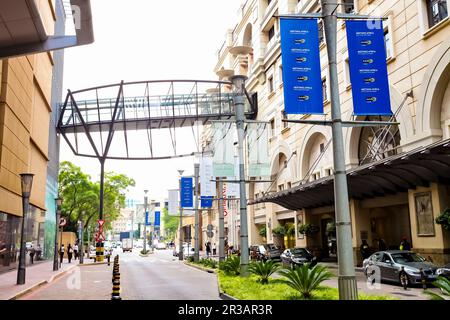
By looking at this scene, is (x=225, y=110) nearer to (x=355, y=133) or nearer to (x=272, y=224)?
(x=272, y=224)

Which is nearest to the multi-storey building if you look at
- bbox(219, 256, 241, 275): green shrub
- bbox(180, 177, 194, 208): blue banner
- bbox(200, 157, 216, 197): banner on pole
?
bbox(200, 157, 216, 197): banner on pole

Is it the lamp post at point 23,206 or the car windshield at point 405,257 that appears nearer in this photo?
the car windshield at point 405,257

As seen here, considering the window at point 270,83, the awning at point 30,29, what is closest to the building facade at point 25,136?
the awning at point 30,29

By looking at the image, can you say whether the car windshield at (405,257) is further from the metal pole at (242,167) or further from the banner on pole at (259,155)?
the banner on pole at (259,155)

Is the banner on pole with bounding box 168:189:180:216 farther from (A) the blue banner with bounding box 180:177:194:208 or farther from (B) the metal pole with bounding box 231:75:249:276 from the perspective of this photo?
(B) the metal pole with bounding box 231:75:249:276

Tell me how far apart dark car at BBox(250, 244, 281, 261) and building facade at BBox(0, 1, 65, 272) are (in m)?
17.4

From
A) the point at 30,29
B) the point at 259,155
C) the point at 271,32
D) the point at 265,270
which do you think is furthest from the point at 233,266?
the point at 271,32

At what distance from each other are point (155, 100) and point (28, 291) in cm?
2928

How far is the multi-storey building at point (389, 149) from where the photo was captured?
22266 mm

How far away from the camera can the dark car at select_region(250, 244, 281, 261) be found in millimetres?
37344

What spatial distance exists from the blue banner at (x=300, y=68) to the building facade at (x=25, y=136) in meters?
8.61

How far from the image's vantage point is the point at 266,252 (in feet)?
125

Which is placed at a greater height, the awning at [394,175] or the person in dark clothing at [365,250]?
the awning at [394,175]
